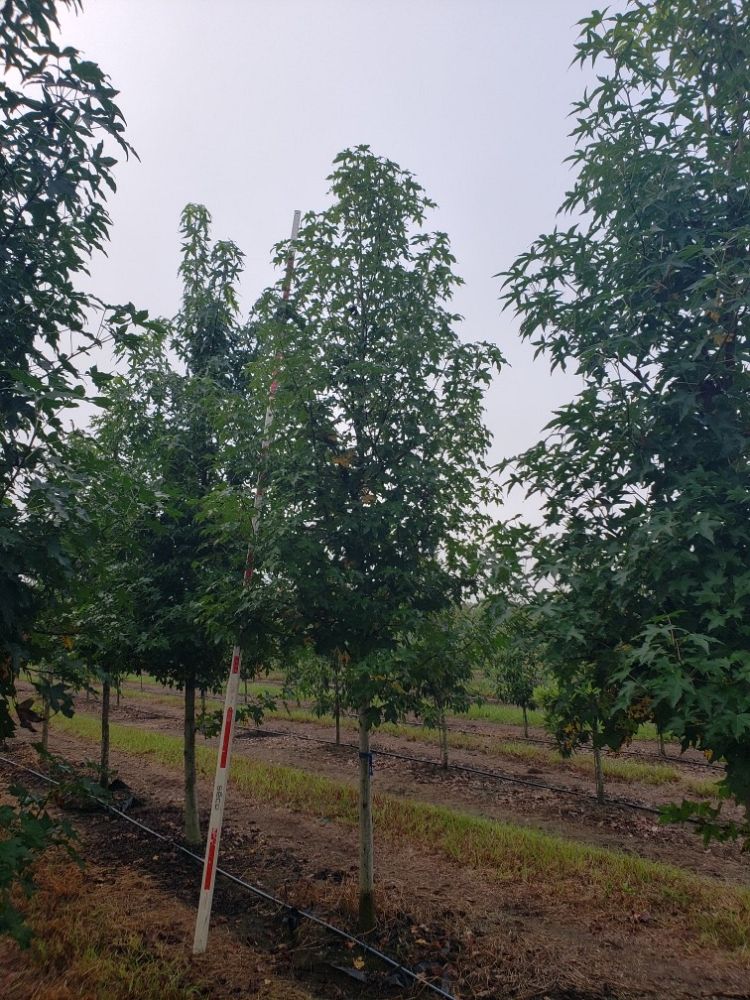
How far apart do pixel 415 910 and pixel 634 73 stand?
24.5 feet

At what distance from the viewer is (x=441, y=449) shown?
6.34 meters

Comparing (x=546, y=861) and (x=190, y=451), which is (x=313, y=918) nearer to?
(x=546, y=861)

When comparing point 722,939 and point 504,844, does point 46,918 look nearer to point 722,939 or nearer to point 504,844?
point 504,844

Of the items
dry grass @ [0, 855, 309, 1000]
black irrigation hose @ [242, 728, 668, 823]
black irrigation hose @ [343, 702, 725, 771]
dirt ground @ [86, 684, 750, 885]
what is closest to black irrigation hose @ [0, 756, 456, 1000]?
dry grass @ [0, 855, 309, 1000]

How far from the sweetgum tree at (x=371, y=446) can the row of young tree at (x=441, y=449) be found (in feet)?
0.09

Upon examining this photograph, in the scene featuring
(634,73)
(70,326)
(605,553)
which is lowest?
(605,553)

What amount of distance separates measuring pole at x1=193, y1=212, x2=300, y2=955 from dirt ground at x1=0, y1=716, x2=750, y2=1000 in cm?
46

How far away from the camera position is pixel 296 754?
1588cm

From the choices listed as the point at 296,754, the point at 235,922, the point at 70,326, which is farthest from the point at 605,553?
the point at 296,754

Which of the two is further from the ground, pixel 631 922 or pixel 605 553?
pixel 605 553

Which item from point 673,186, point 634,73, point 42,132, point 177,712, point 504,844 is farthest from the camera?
point 177,712

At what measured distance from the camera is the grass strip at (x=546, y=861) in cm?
681

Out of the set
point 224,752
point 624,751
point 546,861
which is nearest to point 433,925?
point 546,861

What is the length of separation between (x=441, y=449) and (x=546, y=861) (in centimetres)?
538
